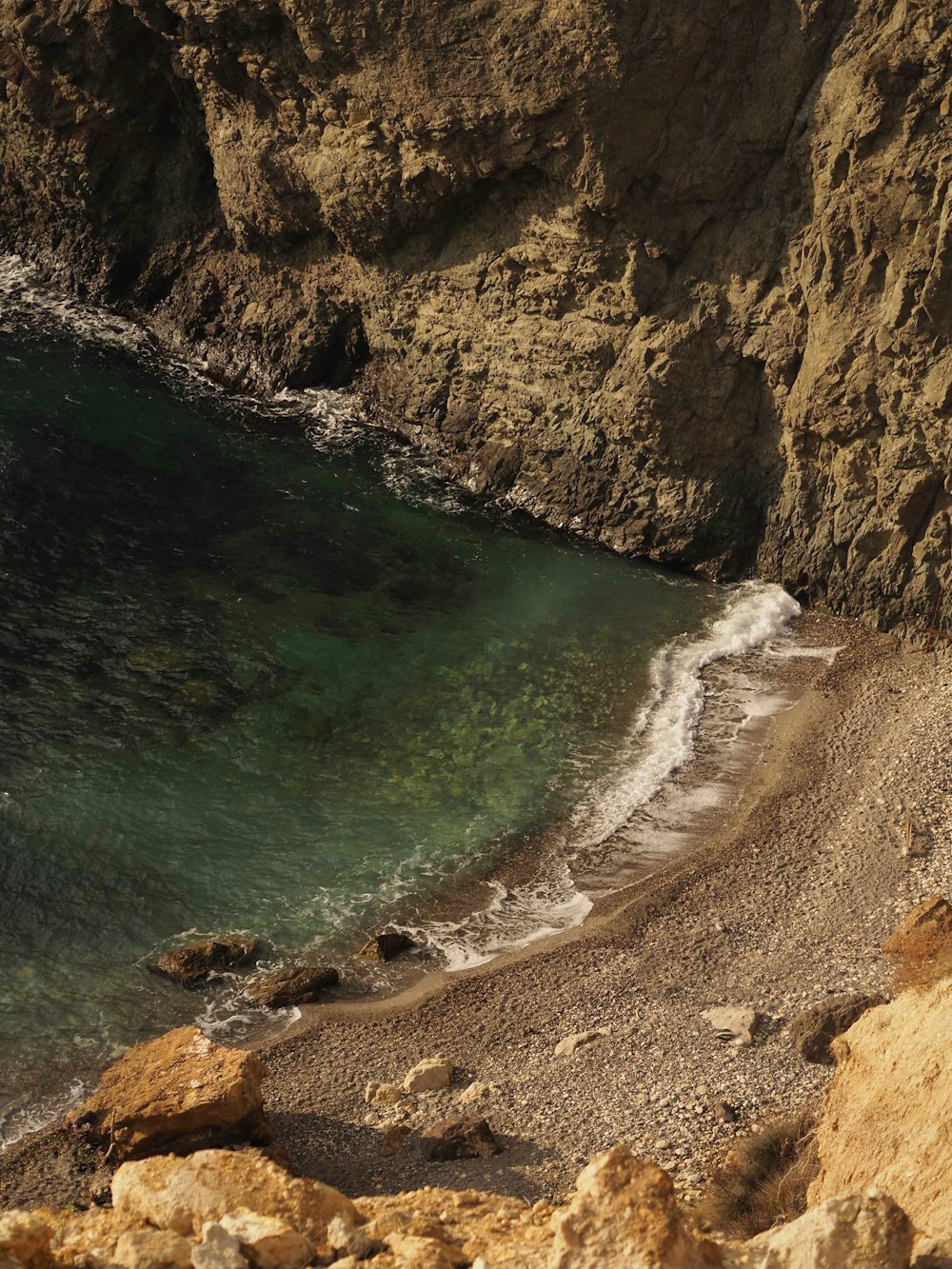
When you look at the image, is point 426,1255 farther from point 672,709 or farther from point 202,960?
point 672,709

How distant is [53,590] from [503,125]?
50.3ft

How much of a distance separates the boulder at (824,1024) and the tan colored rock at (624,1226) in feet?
25.9

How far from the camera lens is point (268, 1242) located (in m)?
11.0

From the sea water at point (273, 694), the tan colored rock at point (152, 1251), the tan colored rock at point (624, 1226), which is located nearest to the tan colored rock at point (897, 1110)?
the tan colored rock at point (624, 1226)

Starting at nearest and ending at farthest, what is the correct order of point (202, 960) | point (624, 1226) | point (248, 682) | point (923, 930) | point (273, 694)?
point (624, 1226) → point (923, 930) → point (202, 960) → point (273, 694) → point (248, 682)

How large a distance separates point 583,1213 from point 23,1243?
4592 millimetres

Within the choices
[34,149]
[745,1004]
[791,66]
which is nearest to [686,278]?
[791,66]

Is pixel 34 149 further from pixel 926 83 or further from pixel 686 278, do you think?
pixel 926 83

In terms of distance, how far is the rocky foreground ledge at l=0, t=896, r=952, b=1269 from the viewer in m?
9.64

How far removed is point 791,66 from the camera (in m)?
29.9

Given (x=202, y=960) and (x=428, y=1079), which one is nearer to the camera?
(x=428, y=1079)

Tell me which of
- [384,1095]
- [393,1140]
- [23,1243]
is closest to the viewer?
[23,1243]

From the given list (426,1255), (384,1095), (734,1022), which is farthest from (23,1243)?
(734,1022)

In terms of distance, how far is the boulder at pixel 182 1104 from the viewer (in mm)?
16797
